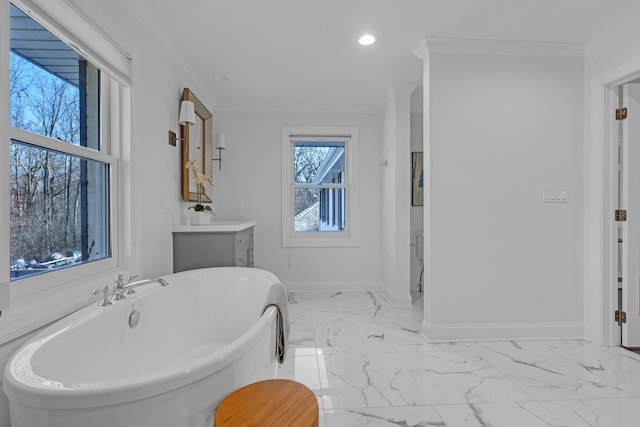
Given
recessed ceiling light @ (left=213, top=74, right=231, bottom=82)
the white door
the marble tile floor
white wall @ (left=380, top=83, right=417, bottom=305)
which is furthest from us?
white wall @ (left=380, top=83, right=417, bottom=305)

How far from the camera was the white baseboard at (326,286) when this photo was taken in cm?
421

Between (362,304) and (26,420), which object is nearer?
(26,420)

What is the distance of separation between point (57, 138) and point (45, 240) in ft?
1.60

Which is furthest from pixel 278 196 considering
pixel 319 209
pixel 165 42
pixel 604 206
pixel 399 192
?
pixel 604 206

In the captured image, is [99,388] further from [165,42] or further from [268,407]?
[165,42]

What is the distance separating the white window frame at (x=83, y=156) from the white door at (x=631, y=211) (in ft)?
11.2

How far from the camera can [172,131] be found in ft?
8.98

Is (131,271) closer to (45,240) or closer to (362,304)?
(45,240)

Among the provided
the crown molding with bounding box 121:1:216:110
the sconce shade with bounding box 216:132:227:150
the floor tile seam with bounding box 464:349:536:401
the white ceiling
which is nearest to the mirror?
the sconce shade with bounding box 216:132:227:150

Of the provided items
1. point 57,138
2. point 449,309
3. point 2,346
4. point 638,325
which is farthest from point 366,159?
point 2,346

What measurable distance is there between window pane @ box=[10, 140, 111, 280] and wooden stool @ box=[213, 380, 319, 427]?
1041 mm

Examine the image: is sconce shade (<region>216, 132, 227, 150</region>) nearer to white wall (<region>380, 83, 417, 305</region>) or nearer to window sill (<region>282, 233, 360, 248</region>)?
window sill (<region>282, 233, 360, 248</region>)

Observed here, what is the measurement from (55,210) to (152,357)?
2.94ft

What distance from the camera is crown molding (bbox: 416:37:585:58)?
2.56 metres
